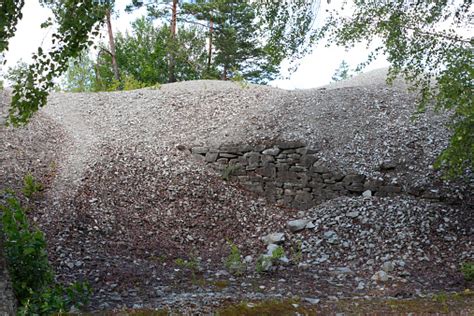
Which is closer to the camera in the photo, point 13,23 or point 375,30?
point 13,23

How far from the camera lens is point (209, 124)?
9797 millimetres

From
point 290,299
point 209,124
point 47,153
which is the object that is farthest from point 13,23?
point 209,124

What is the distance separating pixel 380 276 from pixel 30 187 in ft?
17.8

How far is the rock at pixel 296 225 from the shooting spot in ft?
24.3

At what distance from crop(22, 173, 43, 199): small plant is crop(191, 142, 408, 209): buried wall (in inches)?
117

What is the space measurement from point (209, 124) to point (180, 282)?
4650mm

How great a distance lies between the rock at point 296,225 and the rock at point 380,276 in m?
1.69

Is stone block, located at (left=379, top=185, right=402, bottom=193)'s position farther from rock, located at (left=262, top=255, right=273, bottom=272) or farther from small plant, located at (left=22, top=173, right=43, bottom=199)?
small plant, located at (left=22, top=173, right=43, bottom=199)

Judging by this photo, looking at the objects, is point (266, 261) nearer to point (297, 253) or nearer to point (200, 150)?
point (297, 253)

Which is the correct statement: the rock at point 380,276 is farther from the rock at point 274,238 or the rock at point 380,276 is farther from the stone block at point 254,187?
the stone block at point 254,187

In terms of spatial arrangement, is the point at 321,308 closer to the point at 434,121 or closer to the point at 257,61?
the point at 434,121

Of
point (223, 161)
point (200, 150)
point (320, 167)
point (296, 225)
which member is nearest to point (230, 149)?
point (223, 161)

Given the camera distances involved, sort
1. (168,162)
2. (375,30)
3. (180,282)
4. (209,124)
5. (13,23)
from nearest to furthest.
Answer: (13,23), (180,282), (375,30), (168,162), (209,124)

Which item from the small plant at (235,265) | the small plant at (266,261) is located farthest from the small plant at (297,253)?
the small plant at (235,265)
